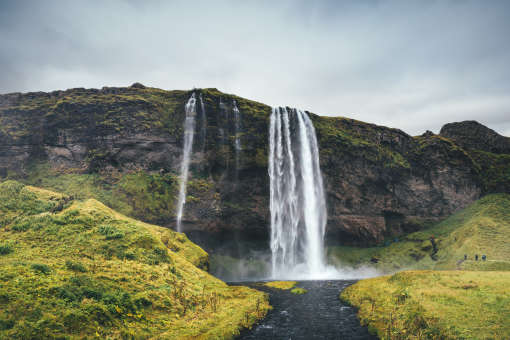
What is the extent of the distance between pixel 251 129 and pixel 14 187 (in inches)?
1373

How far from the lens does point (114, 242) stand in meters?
21.2

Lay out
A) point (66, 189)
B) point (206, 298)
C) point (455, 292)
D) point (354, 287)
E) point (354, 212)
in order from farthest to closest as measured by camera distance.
→ point (354, 212) < point (66, 189) < point (354, 287) < point (206, 298) < point (455, 292)

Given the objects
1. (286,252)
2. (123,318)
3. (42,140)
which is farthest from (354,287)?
→ (42,140)

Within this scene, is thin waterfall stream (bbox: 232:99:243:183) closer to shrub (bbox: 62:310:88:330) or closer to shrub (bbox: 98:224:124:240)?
shrub (bbox: 98:224:124:240)

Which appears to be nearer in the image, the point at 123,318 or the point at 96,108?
the point at 123,318

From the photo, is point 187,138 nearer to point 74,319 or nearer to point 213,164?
point 213,164

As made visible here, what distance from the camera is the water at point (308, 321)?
16.1 m

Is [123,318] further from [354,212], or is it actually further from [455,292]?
[354,212]

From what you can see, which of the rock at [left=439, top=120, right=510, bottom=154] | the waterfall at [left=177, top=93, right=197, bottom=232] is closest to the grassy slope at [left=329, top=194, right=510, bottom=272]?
the rock at [left=439, top=120, right=510, bottom=154]

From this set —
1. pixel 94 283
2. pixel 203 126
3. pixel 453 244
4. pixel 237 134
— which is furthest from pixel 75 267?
pixel 453 244

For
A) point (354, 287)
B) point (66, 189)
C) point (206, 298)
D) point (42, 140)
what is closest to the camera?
point (206, 298)

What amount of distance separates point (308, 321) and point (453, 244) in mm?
43232

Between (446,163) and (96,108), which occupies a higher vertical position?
(96,108)

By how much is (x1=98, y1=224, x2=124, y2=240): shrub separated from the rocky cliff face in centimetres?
1997
